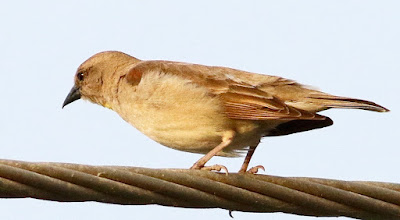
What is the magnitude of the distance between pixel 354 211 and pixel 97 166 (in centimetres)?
181

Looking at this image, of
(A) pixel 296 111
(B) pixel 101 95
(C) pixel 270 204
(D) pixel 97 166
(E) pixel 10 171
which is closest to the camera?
(E) pixel 10 171

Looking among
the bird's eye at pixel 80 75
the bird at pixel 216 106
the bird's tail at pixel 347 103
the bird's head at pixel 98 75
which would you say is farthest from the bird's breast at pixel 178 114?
the bird's eye at pixel 80 75

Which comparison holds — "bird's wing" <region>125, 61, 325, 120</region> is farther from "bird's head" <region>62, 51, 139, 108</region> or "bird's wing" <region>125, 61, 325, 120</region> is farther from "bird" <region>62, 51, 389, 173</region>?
"bird's head" <region>62, 51, 139, 108</region>

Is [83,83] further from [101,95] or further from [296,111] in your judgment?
[296,111]

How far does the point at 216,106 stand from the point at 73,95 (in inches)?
112

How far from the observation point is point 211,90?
7.68 meters

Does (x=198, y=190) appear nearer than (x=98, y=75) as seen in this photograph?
Yes

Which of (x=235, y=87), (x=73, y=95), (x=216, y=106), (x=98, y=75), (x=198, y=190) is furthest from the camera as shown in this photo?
(x=73, y=95)

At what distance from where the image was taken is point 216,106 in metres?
7.55

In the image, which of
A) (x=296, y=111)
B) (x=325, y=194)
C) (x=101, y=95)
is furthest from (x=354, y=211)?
(x=101, y=95)

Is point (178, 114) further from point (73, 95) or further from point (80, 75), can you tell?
point (73, 95)

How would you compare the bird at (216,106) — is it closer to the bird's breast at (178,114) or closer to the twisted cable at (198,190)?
the bird's breast at (178,114)

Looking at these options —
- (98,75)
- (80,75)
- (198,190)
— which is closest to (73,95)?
(80,75)

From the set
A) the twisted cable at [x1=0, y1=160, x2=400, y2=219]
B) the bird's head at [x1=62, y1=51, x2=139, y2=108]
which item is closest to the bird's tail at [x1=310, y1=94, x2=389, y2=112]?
the twisted cable at [x1=0, y1=160, x2=400, y2=219]
